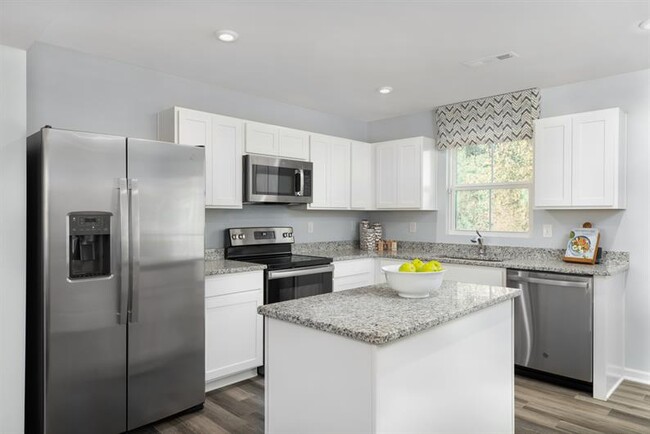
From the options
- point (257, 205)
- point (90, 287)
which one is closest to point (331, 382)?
point (90, 287)

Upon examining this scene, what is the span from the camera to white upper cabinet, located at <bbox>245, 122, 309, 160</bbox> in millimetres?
3766

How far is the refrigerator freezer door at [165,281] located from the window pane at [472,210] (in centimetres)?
287

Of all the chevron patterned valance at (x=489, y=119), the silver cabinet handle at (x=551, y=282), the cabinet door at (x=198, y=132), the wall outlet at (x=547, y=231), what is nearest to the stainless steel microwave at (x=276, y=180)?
the cabinet door at (x=198, y=132)

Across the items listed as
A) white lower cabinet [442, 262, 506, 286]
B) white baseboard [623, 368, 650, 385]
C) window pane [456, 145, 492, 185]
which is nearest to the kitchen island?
white lower cabinet [442, 262, 506, 286]

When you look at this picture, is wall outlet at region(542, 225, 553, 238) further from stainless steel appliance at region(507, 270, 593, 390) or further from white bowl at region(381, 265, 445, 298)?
white bowl at region(381, 265, 445, 298)

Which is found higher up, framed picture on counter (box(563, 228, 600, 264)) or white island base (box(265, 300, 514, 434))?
framed picture on counter (box(563, 228, 600, 264))

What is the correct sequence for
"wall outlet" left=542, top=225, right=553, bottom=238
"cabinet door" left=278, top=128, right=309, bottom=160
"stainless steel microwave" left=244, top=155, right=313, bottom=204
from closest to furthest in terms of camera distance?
"stainless steel microwave" left=244, top=155, right=313, bottom=204
"wall outlet" left=542, top=225, right=553, bottom=238
"cabinet door" left=278, top=128, right=309, bottom=160

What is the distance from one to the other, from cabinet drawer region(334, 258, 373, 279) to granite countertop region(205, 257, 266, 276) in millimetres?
932

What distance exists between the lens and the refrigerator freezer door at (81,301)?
2.24m

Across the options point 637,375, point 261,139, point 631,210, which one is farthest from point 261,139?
point 637,375

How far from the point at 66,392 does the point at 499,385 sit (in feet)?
7.37

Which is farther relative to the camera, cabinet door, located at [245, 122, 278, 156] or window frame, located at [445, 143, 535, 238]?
window frame, located at [445, 143, 535, 238]

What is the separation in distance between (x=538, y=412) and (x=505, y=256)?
63.6 inches

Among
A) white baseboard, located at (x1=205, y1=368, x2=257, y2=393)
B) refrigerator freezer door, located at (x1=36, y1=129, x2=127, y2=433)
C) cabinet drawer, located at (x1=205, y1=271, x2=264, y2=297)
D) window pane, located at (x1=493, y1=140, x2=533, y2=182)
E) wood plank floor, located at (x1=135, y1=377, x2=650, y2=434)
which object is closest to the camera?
refrigerator freezer door, located at (x1=36, y1=129, x2=127, y2=433)
